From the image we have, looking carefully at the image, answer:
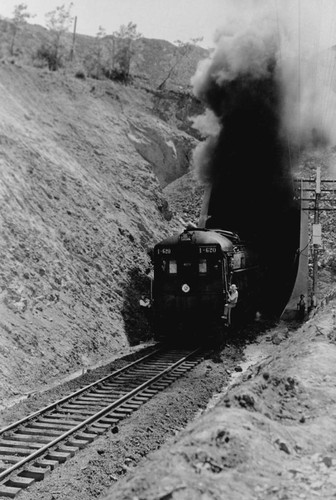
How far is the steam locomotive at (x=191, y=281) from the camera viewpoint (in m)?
18.6

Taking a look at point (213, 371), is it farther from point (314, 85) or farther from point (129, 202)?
point (314, 85)

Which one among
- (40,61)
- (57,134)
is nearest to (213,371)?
(57,134)

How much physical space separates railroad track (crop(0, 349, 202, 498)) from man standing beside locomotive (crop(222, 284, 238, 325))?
2686 mm

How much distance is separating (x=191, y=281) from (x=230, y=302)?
147 centimetres

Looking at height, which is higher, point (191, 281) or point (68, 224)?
point (68, 224)

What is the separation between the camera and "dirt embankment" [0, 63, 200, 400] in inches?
626

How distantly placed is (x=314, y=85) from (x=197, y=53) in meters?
57.5

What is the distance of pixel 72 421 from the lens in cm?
1112

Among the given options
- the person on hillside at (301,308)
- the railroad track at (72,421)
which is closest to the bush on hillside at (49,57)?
the person on hillside at (301,308)

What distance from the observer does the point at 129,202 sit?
85.9 feet

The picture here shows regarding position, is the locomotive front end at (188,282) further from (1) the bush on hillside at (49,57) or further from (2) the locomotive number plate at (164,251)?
(1) the bush on hillside at (49,57)

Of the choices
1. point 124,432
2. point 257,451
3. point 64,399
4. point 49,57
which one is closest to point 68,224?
point 64,399

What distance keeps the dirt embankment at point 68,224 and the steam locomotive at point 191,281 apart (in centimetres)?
185

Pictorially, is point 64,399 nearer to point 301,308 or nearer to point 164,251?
point 164,251
